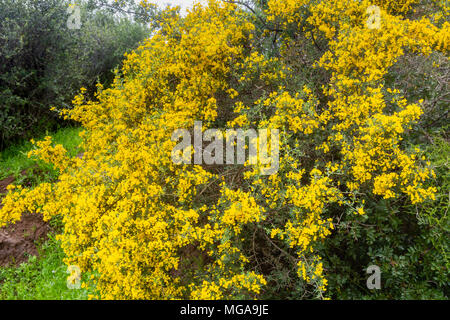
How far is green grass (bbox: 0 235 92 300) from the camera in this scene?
379 centimetres

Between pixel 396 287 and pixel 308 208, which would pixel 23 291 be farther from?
pixel 396 287

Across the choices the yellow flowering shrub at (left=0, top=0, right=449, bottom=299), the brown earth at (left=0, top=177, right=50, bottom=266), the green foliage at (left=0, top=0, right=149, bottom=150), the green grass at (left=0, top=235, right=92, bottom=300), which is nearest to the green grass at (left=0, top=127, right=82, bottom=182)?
the green foliage at (left=0, top=0, right=149, bottom=150)

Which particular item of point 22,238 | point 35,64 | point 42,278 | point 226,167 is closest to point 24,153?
point 22,238

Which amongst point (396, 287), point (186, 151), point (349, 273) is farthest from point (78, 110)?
point (396, 287)

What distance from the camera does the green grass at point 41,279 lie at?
3.79m

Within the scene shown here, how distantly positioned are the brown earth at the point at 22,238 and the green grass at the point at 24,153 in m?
1.26

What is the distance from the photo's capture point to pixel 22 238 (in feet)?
15.4

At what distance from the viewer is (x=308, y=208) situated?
8.71ft

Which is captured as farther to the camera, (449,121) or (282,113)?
(449,121)

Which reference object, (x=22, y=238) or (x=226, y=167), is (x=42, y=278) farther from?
(x=226, y=167)

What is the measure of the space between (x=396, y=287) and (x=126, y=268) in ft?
7.95

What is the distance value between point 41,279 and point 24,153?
255cm

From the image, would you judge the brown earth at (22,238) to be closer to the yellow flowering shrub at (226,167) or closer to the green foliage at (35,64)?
the yellow flowering shrub at (226,167)

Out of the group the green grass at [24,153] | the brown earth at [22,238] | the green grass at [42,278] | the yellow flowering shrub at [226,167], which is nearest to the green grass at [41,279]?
the green grass at [42,278]
